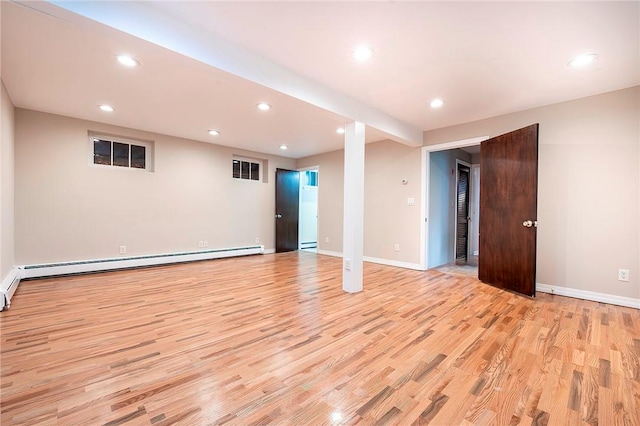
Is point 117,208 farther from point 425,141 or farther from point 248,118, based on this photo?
point 425,141

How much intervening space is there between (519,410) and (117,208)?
5.59 meters

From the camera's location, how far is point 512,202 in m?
3.63

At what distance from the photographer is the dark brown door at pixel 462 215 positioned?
6.08m

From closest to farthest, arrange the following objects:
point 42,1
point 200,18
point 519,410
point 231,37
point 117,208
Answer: point 519,410, point 42,1, point 200,18, point 231,37, point 117,208

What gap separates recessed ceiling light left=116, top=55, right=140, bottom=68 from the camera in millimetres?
2508

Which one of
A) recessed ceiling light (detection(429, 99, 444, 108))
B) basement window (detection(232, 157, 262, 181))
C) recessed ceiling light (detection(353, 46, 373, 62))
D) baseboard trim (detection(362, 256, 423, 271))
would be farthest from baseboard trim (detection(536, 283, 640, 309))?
basement window (detection(232, 157, 262, 181))

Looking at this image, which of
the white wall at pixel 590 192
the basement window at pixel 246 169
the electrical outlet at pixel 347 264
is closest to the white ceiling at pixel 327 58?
the white wall at pixel 590 192

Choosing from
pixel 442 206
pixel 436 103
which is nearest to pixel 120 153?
pixel 436 103

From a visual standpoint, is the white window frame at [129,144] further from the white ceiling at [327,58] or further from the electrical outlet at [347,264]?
the electrical outlet at [347,264]

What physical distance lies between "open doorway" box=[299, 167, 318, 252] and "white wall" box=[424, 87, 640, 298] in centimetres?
564

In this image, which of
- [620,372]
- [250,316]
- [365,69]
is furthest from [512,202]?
[250,316]

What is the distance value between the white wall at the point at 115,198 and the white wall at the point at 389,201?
6.68 feet

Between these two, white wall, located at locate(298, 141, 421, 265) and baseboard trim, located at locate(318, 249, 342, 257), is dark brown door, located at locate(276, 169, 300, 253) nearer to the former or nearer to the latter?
baseboard trim, located at locate(318, 249, 342, 257)

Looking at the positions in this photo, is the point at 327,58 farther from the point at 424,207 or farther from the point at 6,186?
the point at 6,186
